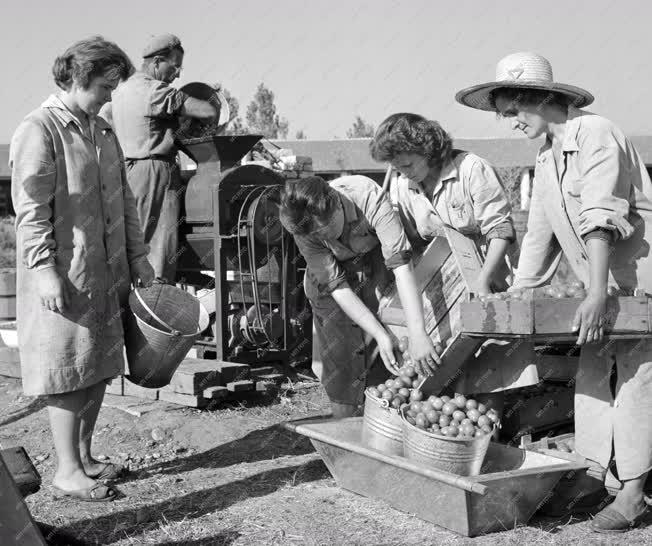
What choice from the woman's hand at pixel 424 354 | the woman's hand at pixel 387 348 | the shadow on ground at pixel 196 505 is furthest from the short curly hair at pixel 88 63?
the shadow on ground at pixel 196 505

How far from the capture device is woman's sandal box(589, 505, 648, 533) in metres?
3.71

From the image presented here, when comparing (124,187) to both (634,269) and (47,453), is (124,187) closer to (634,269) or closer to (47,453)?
(47,453)

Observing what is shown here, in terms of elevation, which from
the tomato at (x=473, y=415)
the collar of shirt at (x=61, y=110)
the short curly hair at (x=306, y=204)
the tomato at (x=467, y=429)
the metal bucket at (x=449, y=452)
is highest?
the collar of shirt at (x=61, y=110)

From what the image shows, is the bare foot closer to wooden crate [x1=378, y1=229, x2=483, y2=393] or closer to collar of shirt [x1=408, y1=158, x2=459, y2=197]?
wooden crate [x1=378, y1=229, x2=483, y2=393]

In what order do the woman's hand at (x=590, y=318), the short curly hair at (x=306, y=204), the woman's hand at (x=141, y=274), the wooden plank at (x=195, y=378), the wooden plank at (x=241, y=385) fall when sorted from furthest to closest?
1. the wooden plank at (x=241, y=385)
2. the wooden plank at (x=195, y=378)
3. the woman's hand at (x=141, y=274)
4. the short curly hair at (x=306, y=204)
5. the woman's hand at (x=590, y=318)

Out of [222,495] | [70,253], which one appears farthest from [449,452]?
[70,253]

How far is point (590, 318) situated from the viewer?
3.50m

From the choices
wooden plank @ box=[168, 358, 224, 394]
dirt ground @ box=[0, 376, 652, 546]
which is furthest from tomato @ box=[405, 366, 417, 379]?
wooden plank @ box=[168, 358, 224, 394]

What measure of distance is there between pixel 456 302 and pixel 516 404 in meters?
0.73

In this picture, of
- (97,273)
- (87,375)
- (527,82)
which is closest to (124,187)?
(97,273)

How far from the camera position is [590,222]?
11.6 ft

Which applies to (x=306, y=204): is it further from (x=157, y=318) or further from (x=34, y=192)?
(x=34, y=192)

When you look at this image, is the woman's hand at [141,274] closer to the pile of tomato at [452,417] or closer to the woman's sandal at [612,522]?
the pile of tomato at [452,417]

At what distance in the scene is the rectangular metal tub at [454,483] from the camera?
11.8 ft
